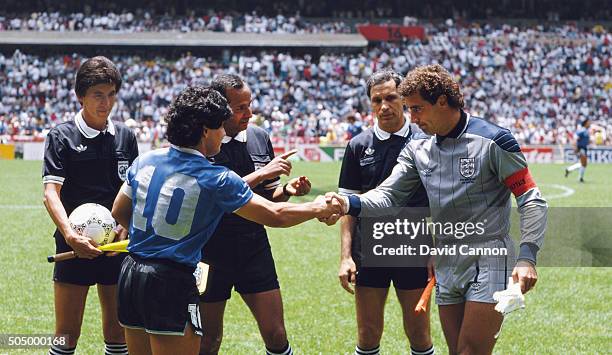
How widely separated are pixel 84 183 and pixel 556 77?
44.8m

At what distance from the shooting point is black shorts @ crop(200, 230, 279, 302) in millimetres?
5461

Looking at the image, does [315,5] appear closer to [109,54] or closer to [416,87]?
[109,54]

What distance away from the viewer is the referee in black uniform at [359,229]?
5.72 meters

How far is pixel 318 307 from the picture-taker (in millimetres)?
9070

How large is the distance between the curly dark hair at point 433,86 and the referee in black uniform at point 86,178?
2041mm

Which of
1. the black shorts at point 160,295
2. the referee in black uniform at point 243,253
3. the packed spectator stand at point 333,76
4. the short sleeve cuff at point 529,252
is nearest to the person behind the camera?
the black shorts at point 160,295

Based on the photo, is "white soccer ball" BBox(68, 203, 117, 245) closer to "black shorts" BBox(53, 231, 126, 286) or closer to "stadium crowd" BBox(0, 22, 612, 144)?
"black shorts" BBox(53, 231, 126, 286)

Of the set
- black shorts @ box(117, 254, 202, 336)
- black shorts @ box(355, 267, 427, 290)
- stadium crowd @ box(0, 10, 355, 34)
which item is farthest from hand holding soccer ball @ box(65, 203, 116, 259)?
stadium crowd @ box(0, 10, 355, 34)

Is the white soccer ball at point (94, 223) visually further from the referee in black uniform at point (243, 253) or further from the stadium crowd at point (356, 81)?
the stadium crowd at point (356, 81)

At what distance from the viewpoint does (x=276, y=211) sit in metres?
4.57

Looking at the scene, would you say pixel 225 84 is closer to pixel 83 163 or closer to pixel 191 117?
pixel 83 163

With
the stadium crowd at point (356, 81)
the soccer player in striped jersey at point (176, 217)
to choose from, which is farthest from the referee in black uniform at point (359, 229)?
the stadium crowd at point (356, 81)

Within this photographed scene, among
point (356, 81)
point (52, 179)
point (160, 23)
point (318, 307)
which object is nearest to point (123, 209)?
point (52, 179)

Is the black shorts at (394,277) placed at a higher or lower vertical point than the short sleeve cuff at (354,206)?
lower
